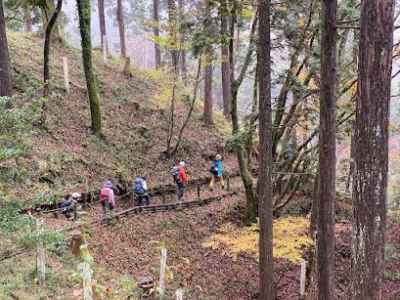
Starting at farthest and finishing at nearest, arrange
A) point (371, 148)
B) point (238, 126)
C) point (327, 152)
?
point (238, 126), point (327, 152), point (371, 148)

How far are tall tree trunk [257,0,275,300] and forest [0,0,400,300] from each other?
0.10 feet

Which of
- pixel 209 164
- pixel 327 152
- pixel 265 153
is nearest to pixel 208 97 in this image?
pixel 209 164

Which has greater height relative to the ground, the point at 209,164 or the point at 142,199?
the point at 142,199

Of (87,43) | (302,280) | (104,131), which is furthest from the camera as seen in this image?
(104,131)

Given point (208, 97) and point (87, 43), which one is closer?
point (87, 43)

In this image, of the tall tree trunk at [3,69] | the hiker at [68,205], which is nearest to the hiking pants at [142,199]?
the hiker at [68,205]

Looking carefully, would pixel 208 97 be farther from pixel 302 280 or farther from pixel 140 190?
pixel 302 280

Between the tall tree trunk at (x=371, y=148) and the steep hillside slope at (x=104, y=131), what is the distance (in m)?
10.3

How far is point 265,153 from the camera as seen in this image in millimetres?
10328

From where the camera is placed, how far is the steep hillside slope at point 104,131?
1566 cm

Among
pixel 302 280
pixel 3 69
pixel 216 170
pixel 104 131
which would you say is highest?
pixel 3 69

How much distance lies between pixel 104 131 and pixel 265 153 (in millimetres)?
10546

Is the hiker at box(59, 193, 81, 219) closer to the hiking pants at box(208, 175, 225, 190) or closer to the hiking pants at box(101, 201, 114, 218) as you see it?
the hiking pants at box(101, 201, 114, 218)

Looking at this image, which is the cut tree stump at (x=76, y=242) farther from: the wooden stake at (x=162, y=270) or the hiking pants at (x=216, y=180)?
the hiking pants at (x=216, y=180)
